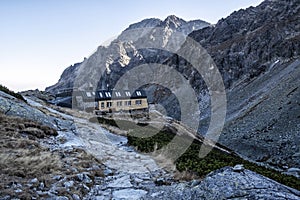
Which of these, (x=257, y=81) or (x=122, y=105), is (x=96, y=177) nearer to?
(x=122, y=105)

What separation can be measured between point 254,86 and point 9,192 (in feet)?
244

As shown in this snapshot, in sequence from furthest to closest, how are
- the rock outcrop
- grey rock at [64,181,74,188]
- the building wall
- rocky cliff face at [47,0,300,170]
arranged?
the building wall < rocky cliff face at [47,0,300,170] < grey rock at [64,181,74,188] < the rock outcrop

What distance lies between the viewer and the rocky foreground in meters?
8.34

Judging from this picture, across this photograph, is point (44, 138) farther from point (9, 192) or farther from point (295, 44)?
point (295, 44)

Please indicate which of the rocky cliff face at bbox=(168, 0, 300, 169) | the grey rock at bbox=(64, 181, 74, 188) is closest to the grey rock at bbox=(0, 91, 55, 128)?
the grey rock at bbox=(64, 181, 74, 188)

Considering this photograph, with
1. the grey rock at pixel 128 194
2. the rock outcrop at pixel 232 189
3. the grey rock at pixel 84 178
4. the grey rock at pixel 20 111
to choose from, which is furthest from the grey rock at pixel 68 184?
the grey rock at pixel 20 111

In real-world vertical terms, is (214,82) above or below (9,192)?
above

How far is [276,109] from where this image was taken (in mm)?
45844

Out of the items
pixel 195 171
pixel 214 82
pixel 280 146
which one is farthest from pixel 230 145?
pixel 214 82

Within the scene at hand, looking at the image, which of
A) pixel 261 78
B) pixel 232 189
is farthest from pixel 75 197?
pixel 261 78

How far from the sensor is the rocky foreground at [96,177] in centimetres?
834

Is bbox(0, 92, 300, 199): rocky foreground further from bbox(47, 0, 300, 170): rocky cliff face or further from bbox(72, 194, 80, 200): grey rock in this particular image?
bbox(47, 0, 300, 170): rocky cliff face

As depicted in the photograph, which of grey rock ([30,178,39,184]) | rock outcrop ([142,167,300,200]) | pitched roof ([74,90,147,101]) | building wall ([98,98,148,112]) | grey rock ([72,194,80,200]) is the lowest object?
grey rock ([72,194,80,200])

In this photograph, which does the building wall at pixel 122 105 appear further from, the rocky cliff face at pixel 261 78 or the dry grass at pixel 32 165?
the dry grass at pixel 32 165
